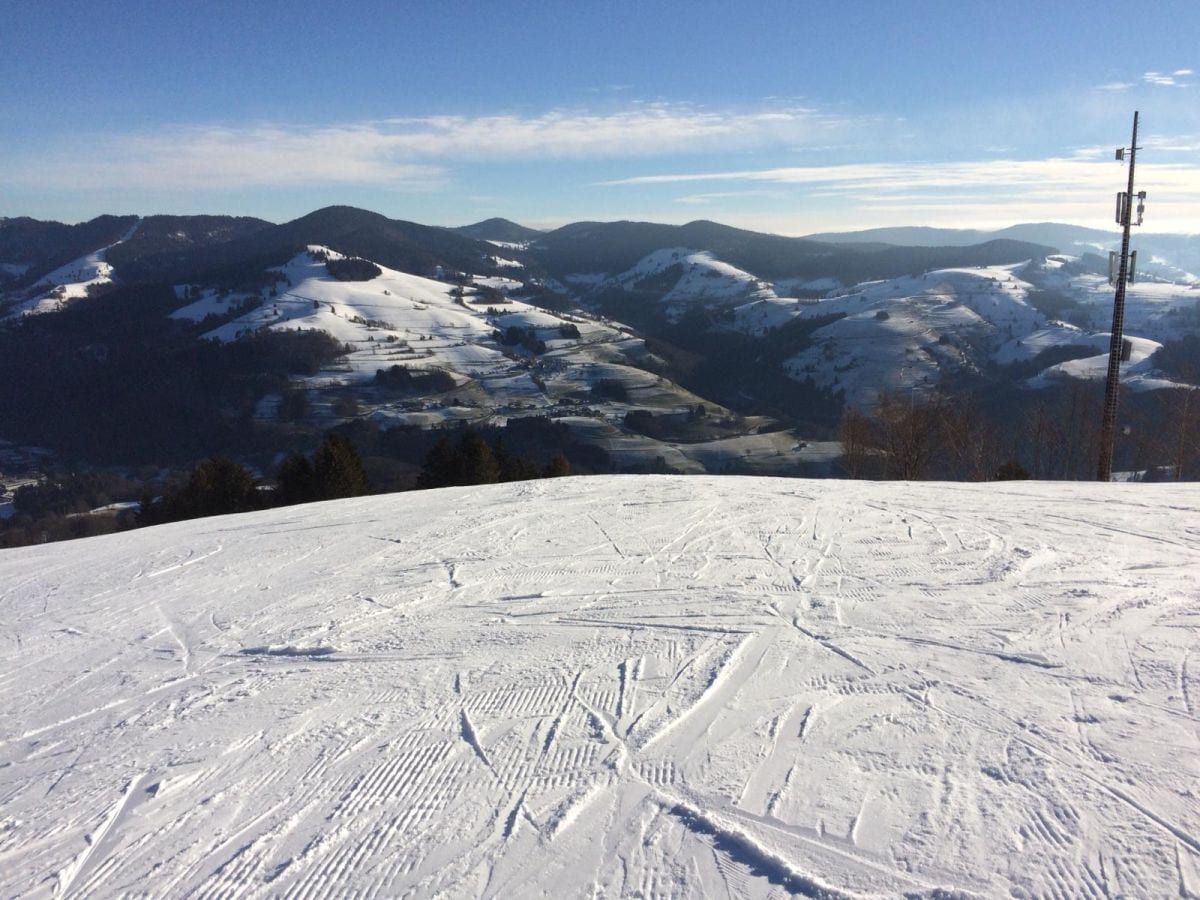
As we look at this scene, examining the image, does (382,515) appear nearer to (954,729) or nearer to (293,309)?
(954,729)

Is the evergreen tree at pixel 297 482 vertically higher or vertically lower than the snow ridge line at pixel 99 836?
lower

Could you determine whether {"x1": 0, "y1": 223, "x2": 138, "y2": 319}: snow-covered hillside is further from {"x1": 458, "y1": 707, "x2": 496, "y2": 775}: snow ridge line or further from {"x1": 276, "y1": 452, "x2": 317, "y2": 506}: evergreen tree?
{"x1": 458, "y1": 707, "x2": 496, "y2": 775}: snow ridge line

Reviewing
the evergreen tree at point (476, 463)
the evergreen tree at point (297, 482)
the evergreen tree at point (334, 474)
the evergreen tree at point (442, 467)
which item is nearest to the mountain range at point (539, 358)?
the evergreen tree at point (442, 467)

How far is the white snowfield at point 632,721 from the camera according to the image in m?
3.42

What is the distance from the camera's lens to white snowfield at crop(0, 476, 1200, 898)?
11.2ft

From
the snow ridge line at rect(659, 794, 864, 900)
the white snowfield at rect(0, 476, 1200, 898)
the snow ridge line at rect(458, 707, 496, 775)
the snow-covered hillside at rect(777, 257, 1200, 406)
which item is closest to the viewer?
the snow ridge line at rect(659, 794, 864, 900)

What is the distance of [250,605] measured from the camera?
766 cm

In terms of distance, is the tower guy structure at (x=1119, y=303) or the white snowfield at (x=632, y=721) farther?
the tower guy structure at (x=1119, y=303)

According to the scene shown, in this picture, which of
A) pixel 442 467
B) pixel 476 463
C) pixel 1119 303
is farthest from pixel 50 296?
pixel 1119 303

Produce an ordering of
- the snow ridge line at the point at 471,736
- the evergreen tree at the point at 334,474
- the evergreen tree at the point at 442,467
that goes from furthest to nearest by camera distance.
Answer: the evergreen tree at the point at 442,467, the evergreen tree at the point at 334,474, the snow ridge line at the point at 471,736

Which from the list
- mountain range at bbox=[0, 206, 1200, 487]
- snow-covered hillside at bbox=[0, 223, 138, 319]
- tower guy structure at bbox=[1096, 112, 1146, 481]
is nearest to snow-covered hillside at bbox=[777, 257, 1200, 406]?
mountain range at bbox=[0, 206, 1200, 487]

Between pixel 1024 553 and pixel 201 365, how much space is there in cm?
13231

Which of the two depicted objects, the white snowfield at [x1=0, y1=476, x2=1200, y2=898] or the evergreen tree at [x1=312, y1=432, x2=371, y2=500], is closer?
the white snowfield at [x1=0, y1=476, x2=1200, y2=898]

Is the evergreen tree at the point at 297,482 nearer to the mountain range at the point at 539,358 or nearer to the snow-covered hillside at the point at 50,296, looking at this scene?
the mountain range at the point at 539,358
